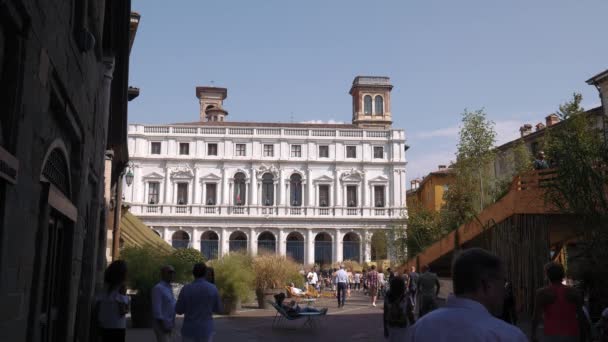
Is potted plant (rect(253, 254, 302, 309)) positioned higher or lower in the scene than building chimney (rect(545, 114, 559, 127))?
lower

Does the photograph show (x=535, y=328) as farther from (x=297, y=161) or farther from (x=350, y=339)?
(x=297, y=161)

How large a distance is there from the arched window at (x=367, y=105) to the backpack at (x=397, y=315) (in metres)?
53.6

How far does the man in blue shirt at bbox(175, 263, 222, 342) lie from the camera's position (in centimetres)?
630

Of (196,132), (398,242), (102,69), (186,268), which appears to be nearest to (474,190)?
(398,242)

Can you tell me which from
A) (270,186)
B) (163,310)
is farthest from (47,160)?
(270,186)

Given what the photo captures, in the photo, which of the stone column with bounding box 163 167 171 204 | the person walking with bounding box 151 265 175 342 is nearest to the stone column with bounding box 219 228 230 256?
the stone column with bounding box 163 167 171 204

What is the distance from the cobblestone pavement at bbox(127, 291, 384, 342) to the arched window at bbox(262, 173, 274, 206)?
100 ft

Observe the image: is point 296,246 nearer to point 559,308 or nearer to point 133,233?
point 133,233

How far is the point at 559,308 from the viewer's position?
576cm

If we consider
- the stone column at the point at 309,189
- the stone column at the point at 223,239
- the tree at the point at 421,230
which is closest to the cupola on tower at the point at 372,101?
the stone column at the point at 309,189

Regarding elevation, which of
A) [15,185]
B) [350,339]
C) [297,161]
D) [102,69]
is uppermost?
[297,161]

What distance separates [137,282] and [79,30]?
29.0ft

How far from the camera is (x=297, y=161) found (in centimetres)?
4788

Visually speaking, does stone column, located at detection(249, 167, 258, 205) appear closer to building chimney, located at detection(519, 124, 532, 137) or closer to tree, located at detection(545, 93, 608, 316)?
building chimney, located at detection(519, 124, 532, 137)
